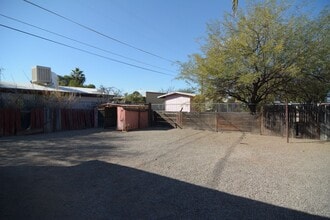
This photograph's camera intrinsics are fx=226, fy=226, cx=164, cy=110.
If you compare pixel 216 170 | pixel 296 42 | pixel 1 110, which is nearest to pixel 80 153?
pixel 216 170

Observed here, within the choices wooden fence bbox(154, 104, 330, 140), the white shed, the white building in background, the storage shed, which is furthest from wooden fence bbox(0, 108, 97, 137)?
the white shed

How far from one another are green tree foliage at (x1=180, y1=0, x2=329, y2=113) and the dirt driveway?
5.08 meters

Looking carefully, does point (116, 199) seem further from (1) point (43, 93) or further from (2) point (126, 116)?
(1) point (43, 93)

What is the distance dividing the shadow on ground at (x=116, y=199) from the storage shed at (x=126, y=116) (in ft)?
37.4

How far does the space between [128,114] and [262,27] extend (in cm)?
1083

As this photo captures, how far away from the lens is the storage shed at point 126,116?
17359 mm

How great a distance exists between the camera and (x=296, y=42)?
37.2 feet

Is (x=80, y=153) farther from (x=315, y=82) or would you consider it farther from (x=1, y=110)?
(x=315, y=82)

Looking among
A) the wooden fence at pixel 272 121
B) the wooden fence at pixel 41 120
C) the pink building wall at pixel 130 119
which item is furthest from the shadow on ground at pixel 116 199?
the pink building wall at pixel 130 119

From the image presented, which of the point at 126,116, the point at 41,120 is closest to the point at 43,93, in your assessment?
the point at 41,120

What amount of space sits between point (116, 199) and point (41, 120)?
13757 mm

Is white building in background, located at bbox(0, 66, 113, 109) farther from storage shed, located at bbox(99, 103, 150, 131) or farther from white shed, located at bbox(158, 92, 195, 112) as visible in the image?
white shed, located at bbox(158, 92, 195, 112)

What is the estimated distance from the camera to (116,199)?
14.0 ft

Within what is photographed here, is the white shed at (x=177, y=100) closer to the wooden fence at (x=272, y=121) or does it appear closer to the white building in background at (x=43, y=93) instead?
the white building in background at (x=43, y=93)
